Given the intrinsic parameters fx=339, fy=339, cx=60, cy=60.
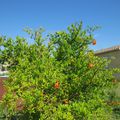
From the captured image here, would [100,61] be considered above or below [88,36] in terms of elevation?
below

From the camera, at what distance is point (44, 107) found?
7039mm

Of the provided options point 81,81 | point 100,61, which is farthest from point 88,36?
point 81,81

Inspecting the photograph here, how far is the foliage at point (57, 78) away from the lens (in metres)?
7.07

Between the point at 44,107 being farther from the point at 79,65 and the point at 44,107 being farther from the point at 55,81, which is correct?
the point at 79,65

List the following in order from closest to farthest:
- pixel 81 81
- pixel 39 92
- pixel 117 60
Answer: pixel 39 92 → pixel 81 81 → pixel 117 60

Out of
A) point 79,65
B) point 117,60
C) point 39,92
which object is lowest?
point 39,92

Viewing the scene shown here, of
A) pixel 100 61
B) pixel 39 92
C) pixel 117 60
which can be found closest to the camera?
pixel 39 92

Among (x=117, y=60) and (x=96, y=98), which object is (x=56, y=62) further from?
(x=117, y=60)

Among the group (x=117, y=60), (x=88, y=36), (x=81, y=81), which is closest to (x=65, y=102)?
(x=81, y=81)

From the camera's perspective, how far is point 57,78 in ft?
24.1

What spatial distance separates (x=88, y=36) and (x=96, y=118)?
2.06 metres

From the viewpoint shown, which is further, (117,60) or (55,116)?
(117,60)

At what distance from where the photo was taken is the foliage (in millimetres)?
7070

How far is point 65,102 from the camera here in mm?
7754
